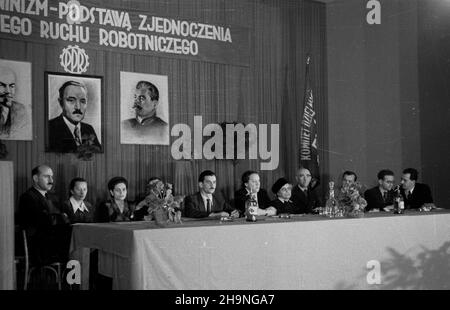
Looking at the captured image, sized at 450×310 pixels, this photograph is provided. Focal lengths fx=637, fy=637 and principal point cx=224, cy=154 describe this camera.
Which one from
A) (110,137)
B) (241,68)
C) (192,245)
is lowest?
(192,245)

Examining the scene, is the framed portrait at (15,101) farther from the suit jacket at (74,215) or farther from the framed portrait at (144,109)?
the framed portrait at (144,109)

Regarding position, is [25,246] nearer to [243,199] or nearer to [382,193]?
[243,199]

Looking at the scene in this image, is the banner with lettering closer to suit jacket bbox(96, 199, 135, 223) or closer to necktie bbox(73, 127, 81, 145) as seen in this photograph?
necktie bbox(73, 127, 81, 145)

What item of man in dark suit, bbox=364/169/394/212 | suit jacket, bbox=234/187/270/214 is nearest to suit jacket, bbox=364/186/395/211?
man in dark suit, bbox=364/169/394/212

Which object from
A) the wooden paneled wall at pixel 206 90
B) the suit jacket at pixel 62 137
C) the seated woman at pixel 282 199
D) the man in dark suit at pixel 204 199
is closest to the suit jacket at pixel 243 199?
the seated woman at pixel 282 199

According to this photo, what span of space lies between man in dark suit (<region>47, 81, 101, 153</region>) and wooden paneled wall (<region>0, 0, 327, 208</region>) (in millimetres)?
106

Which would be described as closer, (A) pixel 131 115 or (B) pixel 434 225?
(B) pixel 434 225

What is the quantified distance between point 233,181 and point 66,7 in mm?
3177

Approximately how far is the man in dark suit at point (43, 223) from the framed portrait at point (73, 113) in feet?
2.63

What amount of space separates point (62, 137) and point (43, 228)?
4.82 feet

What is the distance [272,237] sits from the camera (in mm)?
4586

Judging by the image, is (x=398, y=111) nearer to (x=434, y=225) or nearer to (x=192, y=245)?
(x=434, y=225)

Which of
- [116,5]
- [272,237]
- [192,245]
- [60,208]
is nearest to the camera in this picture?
[192,245]
